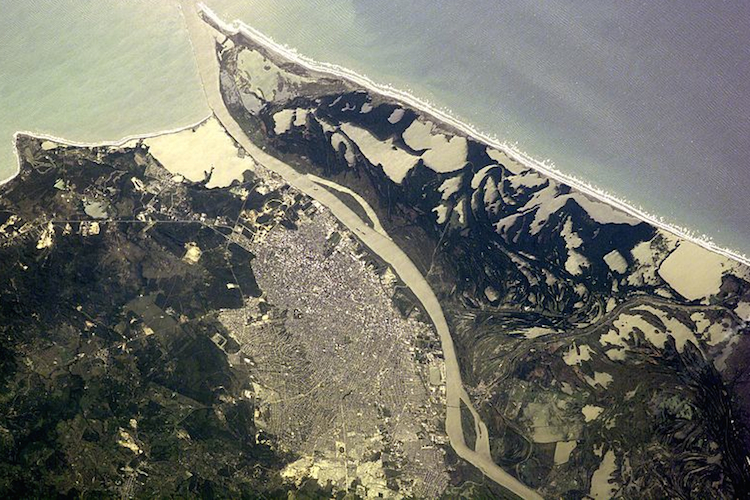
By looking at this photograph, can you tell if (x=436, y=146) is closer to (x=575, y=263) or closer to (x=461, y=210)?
(x=461, y=210)

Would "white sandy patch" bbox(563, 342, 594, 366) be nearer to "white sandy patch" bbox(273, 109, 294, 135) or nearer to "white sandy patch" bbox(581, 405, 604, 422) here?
"white sandy patch" bbox(581, 405, 604, 422)

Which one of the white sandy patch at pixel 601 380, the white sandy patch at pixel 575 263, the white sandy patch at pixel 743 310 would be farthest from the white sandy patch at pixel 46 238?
the white sandy patch at pixel 743 310

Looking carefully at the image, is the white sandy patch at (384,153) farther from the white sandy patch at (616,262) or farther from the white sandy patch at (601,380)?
the white sandy patch at (601,380)

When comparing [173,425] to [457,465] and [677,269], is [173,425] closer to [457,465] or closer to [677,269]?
[457,465]

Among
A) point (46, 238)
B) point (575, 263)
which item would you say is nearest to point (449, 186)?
point (575, 263)

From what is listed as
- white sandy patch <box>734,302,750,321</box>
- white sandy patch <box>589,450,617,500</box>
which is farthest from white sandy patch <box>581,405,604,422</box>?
white sandy patch <box>734,302,750,321</box>

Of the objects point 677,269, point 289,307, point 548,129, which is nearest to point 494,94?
point 548,129
